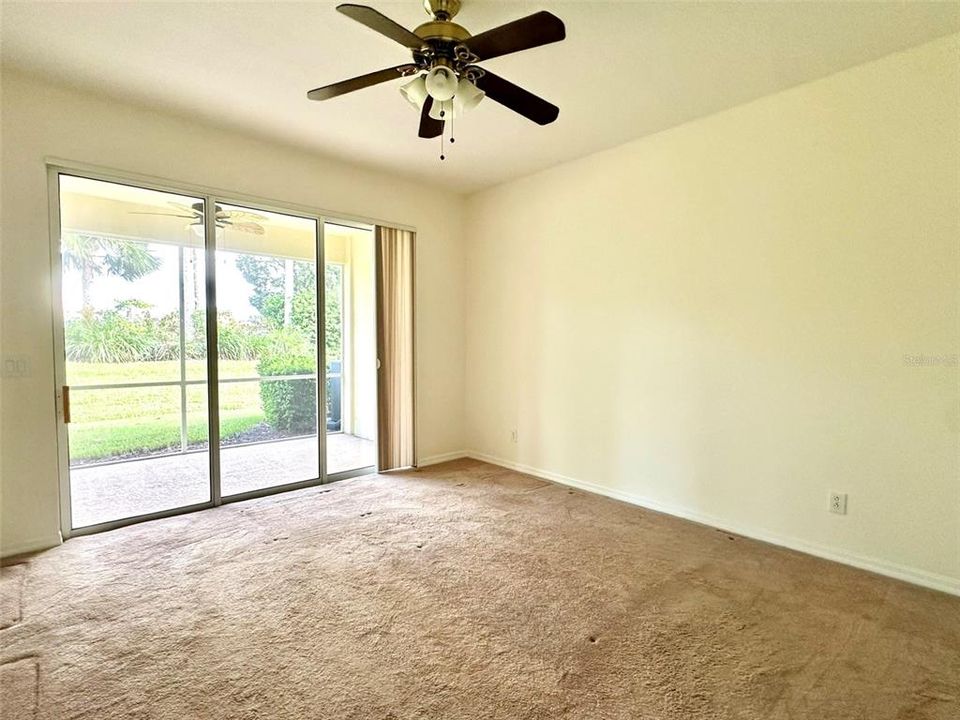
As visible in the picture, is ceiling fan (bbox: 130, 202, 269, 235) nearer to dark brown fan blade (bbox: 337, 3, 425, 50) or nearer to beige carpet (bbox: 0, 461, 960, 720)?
beige carpet (bbox: 0, 461, 960, 720)

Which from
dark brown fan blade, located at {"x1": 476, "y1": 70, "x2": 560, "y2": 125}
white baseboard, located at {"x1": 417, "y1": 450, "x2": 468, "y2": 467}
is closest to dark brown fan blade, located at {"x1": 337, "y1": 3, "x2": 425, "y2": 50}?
dark brown fan blade, located at {"x1": 476, "y1": 70, "x2": 560, "y2": 125}

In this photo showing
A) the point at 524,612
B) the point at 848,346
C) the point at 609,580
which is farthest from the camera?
the point at 848,346

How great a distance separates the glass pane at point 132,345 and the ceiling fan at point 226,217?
0.5 inches

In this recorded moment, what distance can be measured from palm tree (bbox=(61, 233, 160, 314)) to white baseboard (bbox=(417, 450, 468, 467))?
2.87 metres

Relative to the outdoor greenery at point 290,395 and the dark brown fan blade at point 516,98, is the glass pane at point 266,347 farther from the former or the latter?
the dark brown fan blade at point 516,98

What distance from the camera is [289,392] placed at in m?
4.25

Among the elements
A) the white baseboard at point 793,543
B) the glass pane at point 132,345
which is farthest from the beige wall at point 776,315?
the glass pane at point 132,345

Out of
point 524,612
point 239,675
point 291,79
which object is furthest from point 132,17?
point 524,612

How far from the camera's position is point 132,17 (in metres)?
2.21

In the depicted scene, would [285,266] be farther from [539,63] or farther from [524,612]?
[524,612]

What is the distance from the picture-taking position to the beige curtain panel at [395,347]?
444 cm

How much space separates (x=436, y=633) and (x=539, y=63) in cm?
295

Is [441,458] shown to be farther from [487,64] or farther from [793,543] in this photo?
[487,64]

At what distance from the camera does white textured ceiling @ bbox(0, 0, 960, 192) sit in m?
2.16
